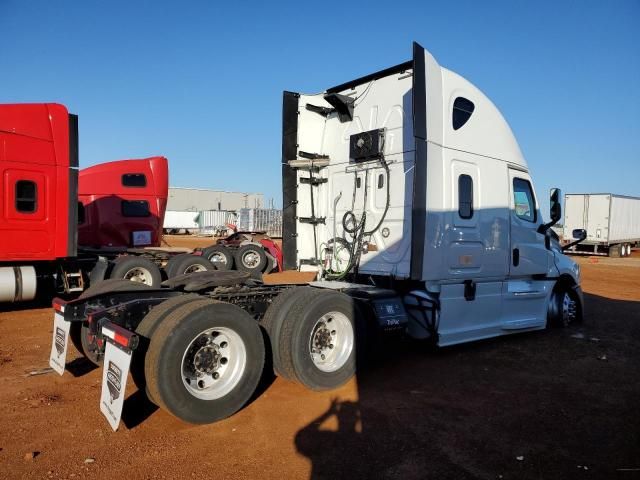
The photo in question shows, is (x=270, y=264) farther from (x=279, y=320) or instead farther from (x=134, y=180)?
(x=279, y=320)

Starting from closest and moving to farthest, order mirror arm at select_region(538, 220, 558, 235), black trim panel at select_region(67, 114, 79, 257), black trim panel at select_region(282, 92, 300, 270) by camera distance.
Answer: black trim panel at select_region(282, 92, 300, 270)
mirror arm at select_region(538, 220, 558, 235)
black trim panel at select_region(67, 114, 79, 257)

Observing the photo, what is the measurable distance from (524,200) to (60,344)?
256 inches

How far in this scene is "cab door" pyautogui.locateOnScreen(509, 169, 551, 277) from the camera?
7.11m

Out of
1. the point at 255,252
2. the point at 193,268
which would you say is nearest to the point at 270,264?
the point at 255,252

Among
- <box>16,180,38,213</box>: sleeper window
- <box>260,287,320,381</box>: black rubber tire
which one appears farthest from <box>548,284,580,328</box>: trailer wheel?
<box>16,180,38,213</box>: sleeper window

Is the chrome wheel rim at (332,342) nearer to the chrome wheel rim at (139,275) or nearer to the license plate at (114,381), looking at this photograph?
the license plate at (114,381)

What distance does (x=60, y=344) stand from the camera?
5.00 meters

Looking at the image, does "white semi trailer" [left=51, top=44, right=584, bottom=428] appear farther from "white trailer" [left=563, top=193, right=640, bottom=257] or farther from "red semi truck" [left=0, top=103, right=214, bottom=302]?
"white trailer" [left=563, top=193, right=640, bottom=257]

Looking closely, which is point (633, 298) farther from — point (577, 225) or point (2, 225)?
A: point (577, 225)

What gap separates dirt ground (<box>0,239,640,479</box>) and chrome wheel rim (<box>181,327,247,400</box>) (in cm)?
31

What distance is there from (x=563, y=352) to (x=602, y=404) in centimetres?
215

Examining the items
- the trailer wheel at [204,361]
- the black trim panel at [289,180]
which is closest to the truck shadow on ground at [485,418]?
the trailer wheel at [204,361]

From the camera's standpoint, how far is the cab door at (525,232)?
7113 millimetres

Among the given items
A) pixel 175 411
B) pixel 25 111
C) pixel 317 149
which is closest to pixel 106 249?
pixel 25 111
